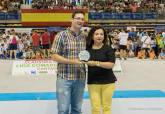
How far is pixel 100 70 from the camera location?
564 centimetres

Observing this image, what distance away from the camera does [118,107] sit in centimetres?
752

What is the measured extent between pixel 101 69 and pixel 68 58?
17.8 inches

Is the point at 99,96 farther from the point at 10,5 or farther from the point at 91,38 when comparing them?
the point at 10,5

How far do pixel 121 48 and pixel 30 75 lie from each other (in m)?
6.27

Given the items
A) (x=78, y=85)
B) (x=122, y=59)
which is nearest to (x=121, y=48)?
(x=122, y=59)

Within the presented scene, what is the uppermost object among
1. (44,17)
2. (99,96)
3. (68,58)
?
(68,58)

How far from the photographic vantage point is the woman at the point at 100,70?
555 cm

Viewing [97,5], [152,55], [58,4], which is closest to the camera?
[152,55]

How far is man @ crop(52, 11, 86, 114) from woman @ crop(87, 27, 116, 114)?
0.52 feet

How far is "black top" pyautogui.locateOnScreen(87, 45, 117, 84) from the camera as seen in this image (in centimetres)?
559

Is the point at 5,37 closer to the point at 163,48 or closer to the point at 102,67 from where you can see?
the point at 163,48

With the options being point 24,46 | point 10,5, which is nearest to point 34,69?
point 24,46

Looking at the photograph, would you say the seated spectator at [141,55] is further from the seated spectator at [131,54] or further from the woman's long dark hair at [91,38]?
the woman's long dark hair at [91,38]

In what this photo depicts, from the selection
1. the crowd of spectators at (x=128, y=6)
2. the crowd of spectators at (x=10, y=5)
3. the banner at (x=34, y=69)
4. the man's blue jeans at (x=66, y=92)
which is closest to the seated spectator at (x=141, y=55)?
the banner at (x=34, y=69)
